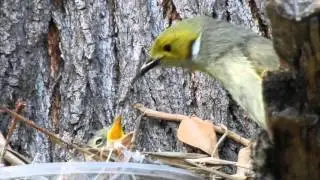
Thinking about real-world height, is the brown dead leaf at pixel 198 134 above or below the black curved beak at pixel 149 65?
below

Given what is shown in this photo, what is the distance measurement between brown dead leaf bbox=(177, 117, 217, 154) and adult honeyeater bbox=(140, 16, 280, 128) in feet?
0.44

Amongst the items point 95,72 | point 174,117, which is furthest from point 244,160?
point 95,72

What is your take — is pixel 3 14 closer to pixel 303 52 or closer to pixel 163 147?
pixel 163 147

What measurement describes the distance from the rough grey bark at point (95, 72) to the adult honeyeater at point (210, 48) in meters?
0.18

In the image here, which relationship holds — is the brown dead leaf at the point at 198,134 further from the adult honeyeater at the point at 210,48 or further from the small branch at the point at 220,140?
the adult honeyeater at the point at 210,48

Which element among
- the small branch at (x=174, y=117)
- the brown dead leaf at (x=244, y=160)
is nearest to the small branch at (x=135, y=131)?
the small branch at (x=174, y=117)

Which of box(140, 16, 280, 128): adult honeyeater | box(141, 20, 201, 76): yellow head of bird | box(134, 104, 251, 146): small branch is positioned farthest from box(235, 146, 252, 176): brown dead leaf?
box(141, 20, 201, 76): yellow head of bird

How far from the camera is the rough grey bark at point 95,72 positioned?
110 inches

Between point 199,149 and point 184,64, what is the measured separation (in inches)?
10.0

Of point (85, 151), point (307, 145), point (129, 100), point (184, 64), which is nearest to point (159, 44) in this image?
point (184, 64)

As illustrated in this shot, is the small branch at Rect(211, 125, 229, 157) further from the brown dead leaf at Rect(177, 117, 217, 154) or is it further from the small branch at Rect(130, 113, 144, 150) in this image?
the small branch at Rect(130, 113, 144, 150)

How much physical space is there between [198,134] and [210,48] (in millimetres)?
249

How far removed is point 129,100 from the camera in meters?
2.81

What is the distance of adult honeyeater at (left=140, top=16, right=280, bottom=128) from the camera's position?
247 centimetres
